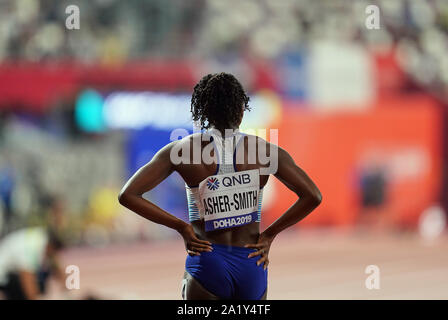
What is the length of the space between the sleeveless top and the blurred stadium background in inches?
312

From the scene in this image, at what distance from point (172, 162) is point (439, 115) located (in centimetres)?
1685

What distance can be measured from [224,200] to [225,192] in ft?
0.12

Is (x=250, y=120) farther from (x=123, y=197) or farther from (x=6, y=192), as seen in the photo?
(x=123, y=197)

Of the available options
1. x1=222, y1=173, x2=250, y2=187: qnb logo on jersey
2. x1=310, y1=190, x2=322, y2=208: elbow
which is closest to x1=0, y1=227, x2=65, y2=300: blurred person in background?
x1=222, y1=173, x2=250, y2=187: qnb logo on jersey

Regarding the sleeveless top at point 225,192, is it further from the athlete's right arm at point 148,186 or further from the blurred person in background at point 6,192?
the blurred person in background at point 6,192

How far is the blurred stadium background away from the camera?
1469 centimetres

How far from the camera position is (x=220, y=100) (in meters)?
3.31

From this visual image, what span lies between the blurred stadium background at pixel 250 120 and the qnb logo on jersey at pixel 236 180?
26.1ft

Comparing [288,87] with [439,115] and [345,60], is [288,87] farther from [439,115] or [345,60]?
[439,115]

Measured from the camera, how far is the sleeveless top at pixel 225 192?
329 centimetres

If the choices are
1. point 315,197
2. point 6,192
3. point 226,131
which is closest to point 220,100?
point 226,131

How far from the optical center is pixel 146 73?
16.5m

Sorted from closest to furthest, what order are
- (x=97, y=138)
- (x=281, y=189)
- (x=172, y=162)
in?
(x=172, y=162) → (x=97, y=138) → (x=281, y=189)
